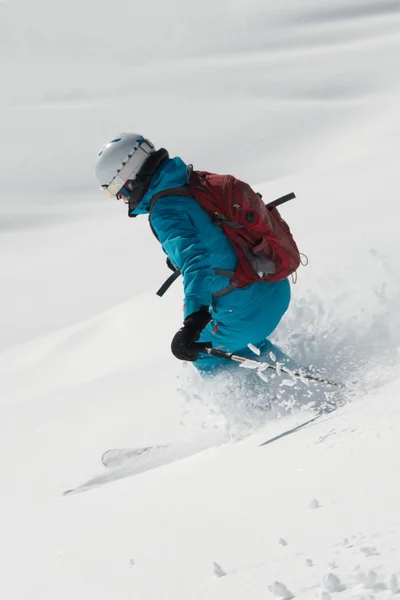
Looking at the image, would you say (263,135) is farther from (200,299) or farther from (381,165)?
(200,299)

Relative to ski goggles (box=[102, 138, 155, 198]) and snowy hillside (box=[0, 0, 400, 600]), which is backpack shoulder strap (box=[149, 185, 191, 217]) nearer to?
ski goggles (box=[102, 138, 155, 198])

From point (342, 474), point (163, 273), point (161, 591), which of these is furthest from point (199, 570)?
point (163, 273)

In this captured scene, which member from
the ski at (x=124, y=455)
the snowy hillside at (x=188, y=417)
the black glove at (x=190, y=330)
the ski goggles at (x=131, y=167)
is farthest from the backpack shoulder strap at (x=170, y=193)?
the ski at (x=124, y=455)

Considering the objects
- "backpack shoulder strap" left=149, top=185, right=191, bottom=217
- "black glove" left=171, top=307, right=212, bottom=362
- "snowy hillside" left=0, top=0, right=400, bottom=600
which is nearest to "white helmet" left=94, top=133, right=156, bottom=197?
"backpack shoulder strap" left=149, top=185, right=191, bottom=217

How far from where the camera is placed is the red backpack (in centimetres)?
427

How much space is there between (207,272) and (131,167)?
821 mm

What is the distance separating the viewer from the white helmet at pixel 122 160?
4.39 m

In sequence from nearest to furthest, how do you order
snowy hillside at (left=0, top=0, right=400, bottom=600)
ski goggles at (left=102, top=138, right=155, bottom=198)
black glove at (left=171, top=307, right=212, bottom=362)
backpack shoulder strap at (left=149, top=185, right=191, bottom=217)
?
snowy hillside at (left=0, top=0, right=400, bottom=600) < black glove at (left=171, top=307, right=212, bottom=362) < backpack shoulder strap at (left=149, top=185, right=191, bottom=217) < ski goggles at (left=102, top=138, right=155, bottom=198)

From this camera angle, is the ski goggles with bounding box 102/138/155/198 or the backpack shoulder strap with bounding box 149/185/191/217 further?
the ski goggles with bounding box 102/138/155/198

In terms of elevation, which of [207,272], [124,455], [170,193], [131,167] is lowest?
[124,455]

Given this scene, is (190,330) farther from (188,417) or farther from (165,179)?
(188,417)

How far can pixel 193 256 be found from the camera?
3975mm

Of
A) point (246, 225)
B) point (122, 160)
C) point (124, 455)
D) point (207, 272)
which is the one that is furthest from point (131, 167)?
point (124, 455)

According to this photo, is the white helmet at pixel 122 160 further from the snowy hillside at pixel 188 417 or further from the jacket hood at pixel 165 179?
the snowy hillside at pixel 188 417
